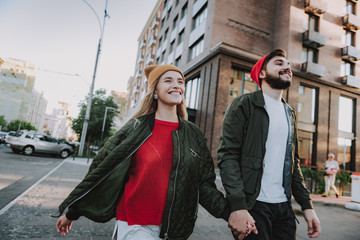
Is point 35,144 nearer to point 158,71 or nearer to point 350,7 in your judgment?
point 158,71

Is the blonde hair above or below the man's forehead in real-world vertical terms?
below

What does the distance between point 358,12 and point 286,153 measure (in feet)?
83.5

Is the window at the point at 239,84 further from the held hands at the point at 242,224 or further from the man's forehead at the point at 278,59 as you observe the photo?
the held hands at the point at 242,224

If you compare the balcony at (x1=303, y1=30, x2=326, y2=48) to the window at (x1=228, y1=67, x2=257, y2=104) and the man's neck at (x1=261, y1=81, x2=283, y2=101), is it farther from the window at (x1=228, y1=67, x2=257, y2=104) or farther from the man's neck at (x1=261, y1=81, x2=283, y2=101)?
the man's neck at (x1=261, y1=81, x2=283, y2=101)

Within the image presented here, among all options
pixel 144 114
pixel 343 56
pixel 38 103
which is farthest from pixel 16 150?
pixel 38 103

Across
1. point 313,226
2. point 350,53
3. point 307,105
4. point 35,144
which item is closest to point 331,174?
point 307,105

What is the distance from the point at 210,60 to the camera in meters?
15.7

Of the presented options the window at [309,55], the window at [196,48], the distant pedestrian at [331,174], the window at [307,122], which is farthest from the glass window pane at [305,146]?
the window at [196,48]

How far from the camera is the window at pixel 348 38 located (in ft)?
62.7

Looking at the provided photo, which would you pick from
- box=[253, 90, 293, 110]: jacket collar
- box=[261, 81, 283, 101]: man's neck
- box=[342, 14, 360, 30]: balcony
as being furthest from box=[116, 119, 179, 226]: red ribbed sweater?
box=[342, 14, 360, 30]: balcony

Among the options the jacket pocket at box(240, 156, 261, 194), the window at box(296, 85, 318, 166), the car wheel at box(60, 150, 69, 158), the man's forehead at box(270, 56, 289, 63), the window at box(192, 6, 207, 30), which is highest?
the window at box(192, 6, 207, 30)

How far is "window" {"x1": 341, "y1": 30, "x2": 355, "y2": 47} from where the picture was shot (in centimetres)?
1911

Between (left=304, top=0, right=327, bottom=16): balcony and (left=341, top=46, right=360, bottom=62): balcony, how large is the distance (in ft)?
12.0

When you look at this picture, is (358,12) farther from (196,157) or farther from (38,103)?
(38,103)
